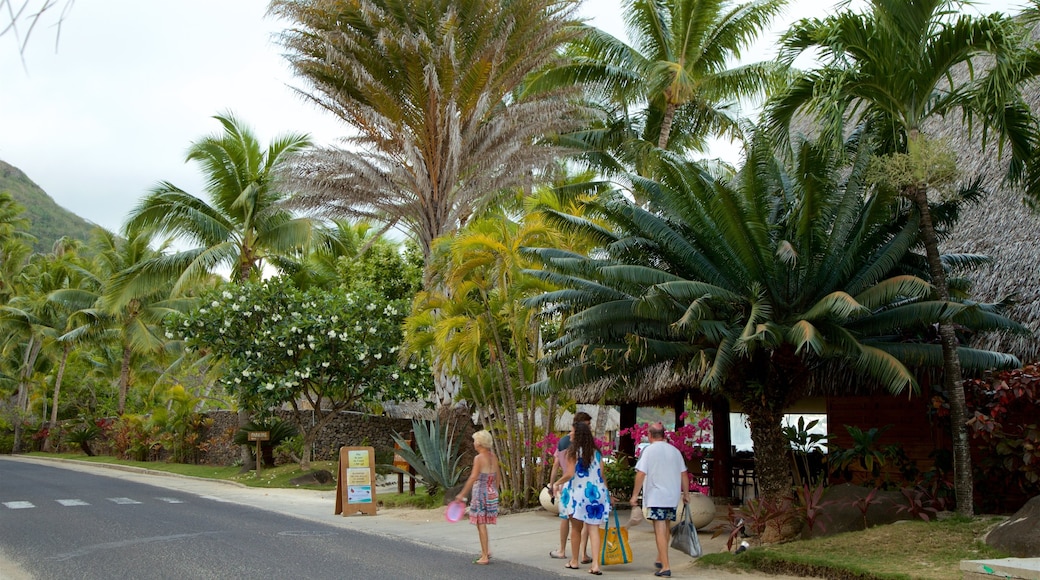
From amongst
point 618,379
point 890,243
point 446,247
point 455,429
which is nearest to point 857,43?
point 890,243

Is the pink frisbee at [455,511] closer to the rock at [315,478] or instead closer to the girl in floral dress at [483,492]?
the girl in floral dress at [483,492]

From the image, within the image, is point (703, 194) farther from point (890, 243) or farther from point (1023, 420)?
point (1023, 420)

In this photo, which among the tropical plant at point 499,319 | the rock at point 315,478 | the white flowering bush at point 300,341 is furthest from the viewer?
the white flowering bush at point 300,341

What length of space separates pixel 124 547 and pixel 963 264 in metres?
11.2

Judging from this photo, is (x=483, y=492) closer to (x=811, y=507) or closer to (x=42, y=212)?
(x=811, y=507)

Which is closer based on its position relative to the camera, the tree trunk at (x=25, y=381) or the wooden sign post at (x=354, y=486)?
the wooden sign post at (x=354, y=486)

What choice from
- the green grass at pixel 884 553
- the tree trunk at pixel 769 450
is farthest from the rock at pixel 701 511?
the green grass at pixel 884 553

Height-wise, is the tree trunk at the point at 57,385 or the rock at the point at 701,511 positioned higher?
the tree trunk at the point at 57,385

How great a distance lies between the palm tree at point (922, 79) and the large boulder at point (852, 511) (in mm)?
721

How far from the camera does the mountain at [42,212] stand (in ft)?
319

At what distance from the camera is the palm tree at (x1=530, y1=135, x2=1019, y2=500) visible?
9.46 metres

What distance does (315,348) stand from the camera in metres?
21.5

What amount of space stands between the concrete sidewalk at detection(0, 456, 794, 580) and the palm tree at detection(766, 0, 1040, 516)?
11.3 ft

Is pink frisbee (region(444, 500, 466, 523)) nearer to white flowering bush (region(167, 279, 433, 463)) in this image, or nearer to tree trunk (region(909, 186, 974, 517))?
tree trunk (region(909, 186, 974, 517))
